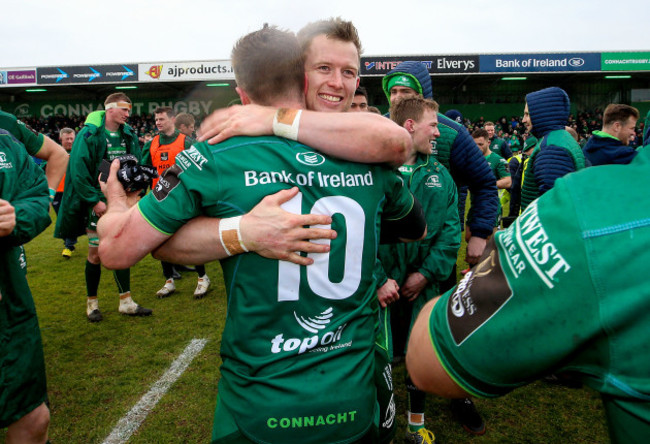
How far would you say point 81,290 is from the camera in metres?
6.59

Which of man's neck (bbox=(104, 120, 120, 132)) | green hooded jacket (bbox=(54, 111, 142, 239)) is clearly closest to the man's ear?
green hooded jacket (bbox=(54, 111, 142, 239))

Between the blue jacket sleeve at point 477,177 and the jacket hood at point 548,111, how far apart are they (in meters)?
1.13

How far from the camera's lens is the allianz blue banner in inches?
1121

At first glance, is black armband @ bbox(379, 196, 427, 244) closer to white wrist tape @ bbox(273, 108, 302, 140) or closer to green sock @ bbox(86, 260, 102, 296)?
white wrist tape @ bbox(273, 108, 302, 140)

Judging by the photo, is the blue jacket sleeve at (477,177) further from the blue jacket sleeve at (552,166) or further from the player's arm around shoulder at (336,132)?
the player's arm around shoulder at (336,132)

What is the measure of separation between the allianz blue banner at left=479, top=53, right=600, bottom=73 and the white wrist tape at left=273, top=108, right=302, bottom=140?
103 feet

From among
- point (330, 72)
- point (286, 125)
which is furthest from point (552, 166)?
point (286, 125)

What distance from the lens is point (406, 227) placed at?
1972mm

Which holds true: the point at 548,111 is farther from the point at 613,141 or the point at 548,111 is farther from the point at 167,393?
the point at 167,393

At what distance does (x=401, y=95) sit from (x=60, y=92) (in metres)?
40.9

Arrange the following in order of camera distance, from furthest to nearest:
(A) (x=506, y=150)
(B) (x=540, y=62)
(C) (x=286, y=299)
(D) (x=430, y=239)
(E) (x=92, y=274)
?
(B) (x=540, y=62)
(A) (x=506, y=150)
(E) (x=92, y=274)
(D) (x=430, y=239)
(C) (x=286, y=299)

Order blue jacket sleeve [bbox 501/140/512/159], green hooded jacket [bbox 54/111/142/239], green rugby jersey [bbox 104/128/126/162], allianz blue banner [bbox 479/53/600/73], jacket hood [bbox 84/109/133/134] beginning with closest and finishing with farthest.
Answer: green hooded jacket [bbox 54/111/142/239] → jacket hood [bbox 84/109/133/134] → green rugby jersey [bbox 104/128/126/162] → blue jacket sleeve [bbox 501/140/512/159] → allianz blue banner [bbox 479/53/600/73]

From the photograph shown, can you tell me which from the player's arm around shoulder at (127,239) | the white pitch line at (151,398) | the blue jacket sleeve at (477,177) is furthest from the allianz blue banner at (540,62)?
the player's arm around shoulder at (127,239)

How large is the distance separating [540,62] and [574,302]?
3294 cm
